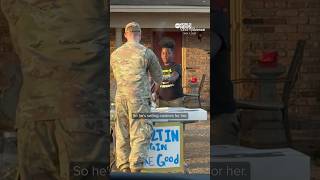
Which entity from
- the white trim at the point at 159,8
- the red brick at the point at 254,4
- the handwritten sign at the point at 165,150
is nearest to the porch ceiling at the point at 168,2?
the white trim at the point at 159,8

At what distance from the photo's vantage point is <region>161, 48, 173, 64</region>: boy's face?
10.6 feet

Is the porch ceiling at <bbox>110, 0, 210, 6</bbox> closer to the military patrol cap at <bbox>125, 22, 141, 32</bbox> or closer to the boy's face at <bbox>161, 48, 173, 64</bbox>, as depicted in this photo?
the military patrol cap at <bbox>125, 22, 141, 32</bbox>

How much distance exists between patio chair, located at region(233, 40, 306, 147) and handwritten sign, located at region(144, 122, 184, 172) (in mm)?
678

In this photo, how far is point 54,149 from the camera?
8.27 feet

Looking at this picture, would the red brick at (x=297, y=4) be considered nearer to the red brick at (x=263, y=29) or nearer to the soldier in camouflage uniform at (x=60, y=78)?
the red brick at (x=263, y=29)

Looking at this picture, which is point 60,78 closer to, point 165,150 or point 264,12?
point 264,12

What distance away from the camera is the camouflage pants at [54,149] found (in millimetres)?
2490

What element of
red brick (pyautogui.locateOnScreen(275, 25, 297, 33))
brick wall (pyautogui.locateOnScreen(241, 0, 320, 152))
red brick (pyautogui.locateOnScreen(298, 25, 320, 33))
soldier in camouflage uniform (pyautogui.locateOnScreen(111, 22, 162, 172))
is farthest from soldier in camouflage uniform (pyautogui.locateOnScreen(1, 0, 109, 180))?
red brick (pyautogui.locateOnScreen(298, 25, 320, 33))

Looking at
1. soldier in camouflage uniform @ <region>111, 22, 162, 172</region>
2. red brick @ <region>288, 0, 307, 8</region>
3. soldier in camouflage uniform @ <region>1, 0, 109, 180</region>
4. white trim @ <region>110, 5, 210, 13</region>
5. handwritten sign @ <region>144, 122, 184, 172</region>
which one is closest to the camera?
soldier in camouflage uniform @ <region>1, 0, 109, 180</region>

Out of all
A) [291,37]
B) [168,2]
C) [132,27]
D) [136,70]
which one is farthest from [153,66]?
[291,37]

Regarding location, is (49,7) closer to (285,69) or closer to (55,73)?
(55,73)

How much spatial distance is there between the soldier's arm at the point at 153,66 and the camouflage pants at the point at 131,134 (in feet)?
0.47

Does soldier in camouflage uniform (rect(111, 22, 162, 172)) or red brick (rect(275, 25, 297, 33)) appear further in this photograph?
soldier in camouflage uniform (rect(111, 22, 162, 172))

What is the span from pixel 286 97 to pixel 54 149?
3.83 ft
